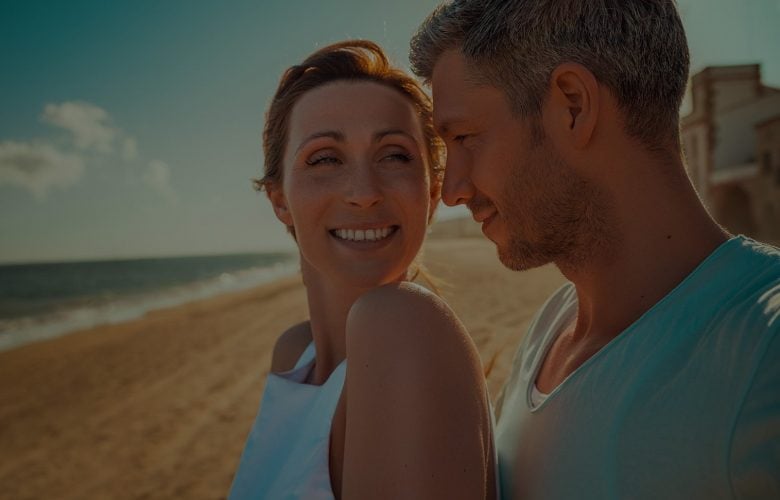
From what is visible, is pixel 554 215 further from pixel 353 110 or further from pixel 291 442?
pixel 291 442

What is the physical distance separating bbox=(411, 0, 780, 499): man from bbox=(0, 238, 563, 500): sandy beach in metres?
2.00

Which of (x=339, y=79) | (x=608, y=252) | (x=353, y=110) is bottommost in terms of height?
(x=608, y=252)

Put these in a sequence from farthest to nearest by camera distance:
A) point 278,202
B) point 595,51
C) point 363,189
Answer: point 278,202 < point 363,189 < point 595,51

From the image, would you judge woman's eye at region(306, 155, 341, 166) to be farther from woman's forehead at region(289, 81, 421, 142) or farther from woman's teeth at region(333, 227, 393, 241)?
woman's teeth at region(333, 227, 393, 241)

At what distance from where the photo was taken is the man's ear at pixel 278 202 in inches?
97.4

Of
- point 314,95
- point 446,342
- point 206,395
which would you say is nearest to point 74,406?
point 206,395

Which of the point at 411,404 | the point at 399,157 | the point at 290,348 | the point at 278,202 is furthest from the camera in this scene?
the point at 290,348

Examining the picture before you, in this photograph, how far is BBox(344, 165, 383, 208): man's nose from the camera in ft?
6.47

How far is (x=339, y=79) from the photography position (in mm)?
2182

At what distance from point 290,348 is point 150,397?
7.60 metres

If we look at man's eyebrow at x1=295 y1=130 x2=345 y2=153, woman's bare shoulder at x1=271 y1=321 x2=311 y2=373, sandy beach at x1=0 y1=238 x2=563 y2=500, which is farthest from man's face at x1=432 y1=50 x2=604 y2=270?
sandy beach at x1=0 y1=238 x2=563 y2=500

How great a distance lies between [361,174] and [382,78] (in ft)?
1.63

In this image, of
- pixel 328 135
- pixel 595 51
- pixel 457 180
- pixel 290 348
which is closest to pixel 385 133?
pixel 328 135

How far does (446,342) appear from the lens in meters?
1.32
